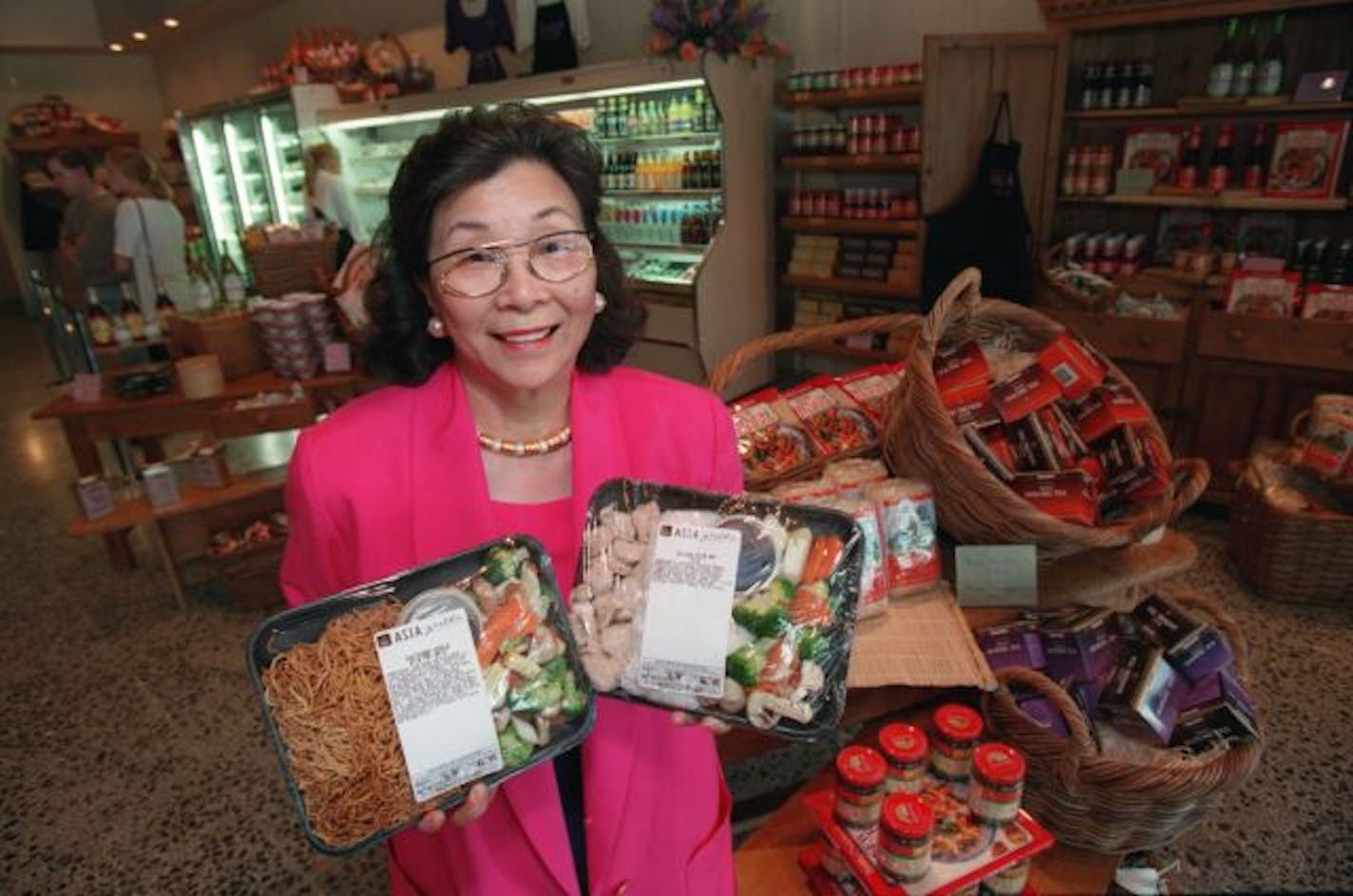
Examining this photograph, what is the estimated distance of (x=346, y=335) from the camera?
3.50 metres

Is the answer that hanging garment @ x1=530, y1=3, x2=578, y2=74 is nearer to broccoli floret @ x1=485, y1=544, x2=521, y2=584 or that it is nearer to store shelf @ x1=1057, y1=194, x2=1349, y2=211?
store shelf @ x1=1057, y1=194, x2=1349, y2=211

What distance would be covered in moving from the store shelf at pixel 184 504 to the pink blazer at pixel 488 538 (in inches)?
94.2

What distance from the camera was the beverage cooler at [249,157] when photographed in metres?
7.32

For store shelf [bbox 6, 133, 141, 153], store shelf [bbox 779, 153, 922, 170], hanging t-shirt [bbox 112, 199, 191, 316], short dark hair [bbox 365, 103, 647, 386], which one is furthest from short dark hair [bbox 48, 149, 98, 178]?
store shelf [bbox 6, 133, 141, 153]

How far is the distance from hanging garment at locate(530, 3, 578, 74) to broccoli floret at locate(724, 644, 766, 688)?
5490 millimetres

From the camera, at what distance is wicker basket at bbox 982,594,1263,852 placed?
130cm

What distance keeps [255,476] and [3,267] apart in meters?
11.8

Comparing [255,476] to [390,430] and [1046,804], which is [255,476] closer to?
[390,430]

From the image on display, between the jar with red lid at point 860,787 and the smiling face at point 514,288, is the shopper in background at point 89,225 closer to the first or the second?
the smiling face at point 514,288

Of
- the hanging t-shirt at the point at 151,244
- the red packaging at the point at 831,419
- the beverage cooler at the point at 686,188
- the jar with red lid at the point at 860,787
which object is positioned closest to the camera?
the jar with red lid at the point at 860,787

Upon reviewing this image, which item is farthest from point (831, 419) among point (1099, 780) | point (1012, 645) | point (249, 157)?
point (249, 157)

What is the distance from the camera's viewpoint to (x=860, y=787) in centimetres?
127

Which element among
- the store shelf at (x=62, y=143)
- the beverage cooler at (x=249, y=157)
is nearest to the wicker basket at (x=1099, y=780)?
the beverage cooler at (x=249, y=157)

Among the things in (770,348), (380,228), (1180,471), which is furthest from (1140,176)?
(380,228)
